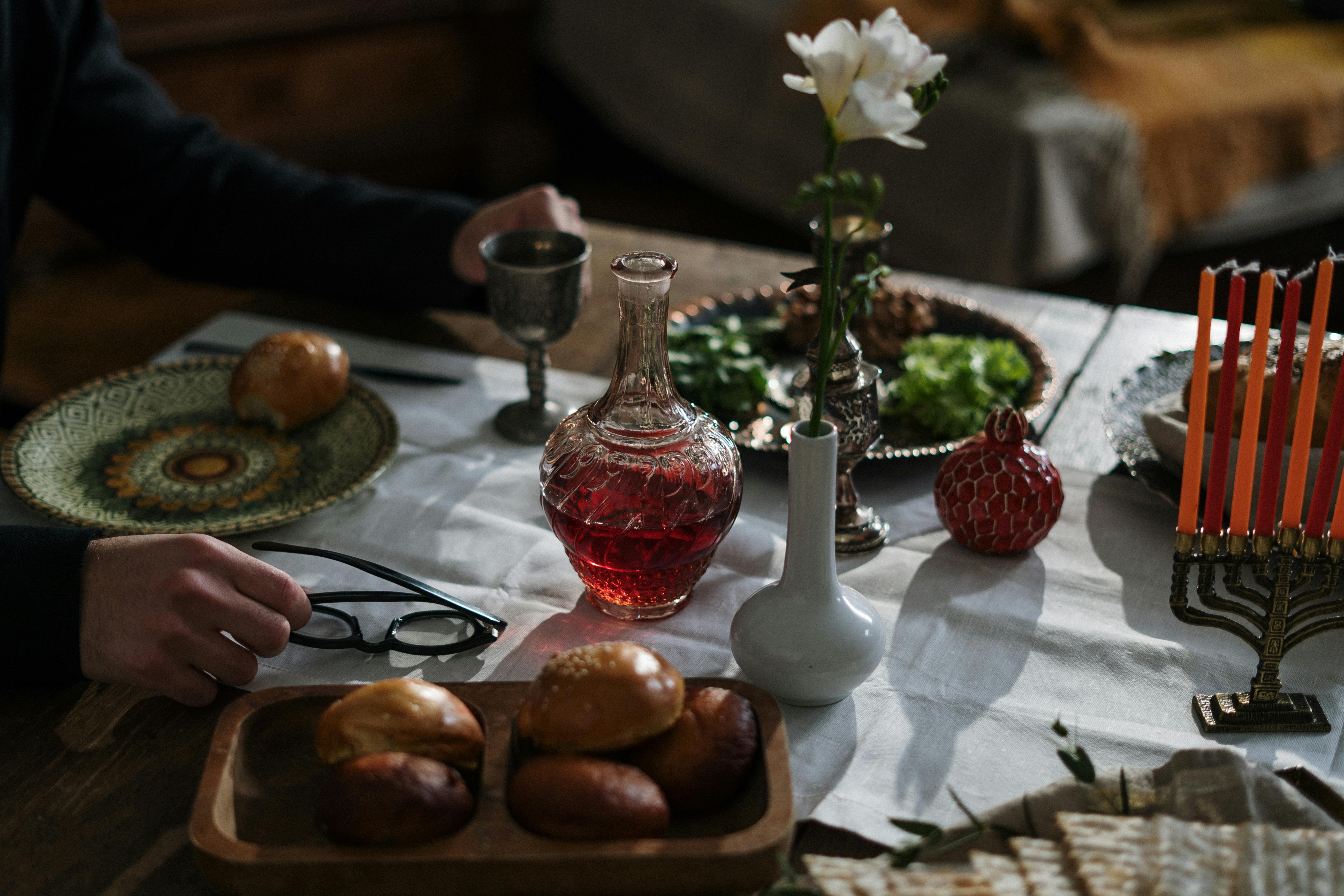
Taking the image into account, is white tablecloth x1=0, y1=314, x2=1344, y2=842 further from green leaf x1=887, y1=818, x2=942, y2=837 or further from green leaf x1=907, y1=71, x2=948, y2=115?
green leaf x1=907, y1=71, x2=948, y2=115

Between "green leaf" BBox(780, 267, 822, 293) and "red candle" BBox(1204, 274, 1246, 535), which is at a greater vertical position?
"green leaf" BBox(780, 267, 822, 293)

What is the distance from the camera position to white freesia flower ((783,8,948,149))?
481 mm

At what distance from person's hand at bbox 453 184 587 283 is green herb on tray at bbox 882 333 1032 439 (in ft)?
1.05

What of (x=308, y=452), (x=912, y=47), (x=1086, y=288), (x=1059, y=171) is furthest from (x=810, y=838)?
(x=1086, y=288)

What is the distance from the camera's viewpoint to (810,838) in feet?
1.75

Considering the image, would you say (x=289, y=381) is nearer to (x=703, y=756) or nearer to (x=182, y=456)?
(x=182, y=456)

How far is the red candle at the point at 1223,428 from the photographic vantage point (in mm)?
522

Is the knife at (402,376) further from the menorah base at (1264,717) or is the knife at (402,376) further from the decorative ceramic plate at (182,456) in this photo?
the menorah base at (1264,717)

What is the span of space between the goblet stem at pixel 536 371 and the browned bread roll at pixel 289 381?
148 millimetres

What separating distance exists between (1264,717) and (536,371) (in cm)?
57

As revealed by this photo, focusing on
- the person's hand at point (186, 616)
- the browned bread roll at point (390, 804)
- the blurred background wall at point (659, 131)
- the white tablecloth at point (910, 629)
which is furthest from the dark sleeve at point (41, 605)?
the blurred background wall at point (659, 131)

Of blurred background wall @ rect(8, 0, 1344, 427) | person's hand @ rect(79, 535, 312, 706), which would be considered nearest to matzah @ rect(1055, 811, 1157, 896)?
person's hand @ rect(79, 535, 312, 706)

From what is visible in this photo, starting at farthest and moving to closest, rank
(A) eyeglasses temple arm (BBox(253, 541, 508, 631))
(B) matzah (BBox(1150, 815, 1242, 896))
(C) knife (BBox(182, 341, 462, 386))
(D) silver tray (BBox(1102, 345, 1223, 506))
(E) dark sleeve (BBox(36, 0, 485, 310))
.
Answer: (E) dark sleeve (BBox(36, 0, 485, 310)) < (C) knife (BBox(182, 341, 462, 386)) < (D) silver tray (BBox(1102, 345, 1223, 506)) < (A) eyeglasses temple arm (BBox(253, 541, 508, 631)) < (B) matzah (BBox(1150, 815, 1242, 896))

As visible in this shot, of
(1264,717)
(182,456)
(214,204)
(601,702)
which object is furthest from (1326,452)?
(214,204)
